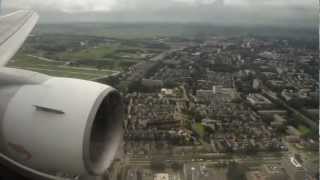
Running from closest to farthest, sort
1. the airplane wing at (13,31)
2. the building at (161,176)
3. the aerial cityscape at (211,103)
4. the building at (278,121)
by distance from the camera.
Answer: the airplane wing at (13,31)
the building at (161,176)
the aerial cityscape at (211,103)
the building at (278,121)

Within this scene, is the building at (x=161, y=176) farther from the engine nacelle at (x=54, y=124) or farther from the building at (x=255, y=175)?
the engine nacelle at (x=54, y=124)

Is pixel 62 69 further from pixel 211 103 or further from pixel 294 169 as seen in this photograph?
pixel 294 169

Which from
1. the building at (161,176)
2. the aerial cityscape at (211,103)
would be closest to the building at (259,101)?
the aerial cityscape at (211,103)

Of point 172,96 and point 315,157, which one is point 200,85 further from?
point 315,157

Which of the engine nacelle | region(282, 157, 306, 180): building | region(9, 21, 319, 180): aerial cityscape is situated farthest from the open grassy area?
the engine nacelle

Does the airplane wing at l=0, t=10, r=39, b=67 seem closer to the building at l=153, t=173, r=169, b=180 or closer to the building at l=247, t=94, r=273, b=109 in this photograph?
the building at l=153, t=173, r=169, b=180

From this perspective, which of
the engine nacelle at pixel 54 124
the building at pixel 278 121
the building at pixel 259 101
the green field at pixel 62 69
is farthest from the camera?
the green field at pixel 62 69

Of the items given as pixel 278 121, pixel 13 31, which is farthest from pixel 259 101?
pixel 13 31
